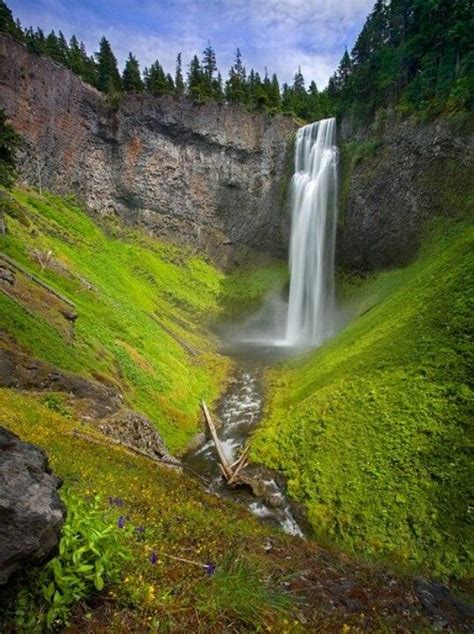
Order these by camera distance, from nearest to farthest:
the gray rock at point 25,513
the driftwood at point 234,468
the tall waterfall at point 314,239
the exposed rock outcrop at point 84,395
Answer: the gray rock at point 25,513 < the exposed rock outcrop at point 84,395 < the driftwood at point 234,468 < the tall waterfall at point 314,239

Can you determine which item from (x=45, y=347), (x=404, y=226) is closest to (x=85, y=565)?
(x=45, y=347)

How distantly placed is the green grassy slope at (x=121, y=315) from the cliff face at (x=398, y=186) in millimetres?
16738

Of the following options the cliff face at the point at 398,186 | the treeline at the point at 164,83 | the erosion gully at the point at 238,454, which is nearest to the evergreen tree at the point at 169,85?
the treeline at the point at 164,83

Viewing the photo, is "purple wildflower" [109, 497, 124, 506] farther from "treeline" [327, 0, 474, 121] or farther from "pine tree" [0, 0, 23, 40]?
"pine tree" [0, 0, 23, 40]

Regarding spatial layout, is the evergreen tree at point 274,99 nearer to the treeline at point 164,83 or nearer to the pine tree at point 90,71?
the treeline at point 164,83

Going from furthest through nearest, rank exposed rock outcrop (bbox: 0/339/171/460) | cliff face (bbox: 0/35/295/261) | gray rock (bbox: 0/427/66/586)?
1. cliff face (bbox: 0/35/295/261)
2. exposed rock outcrop (bbox: 0/339/171/460)
3. gray rock (bbox: 0/427/66/586)

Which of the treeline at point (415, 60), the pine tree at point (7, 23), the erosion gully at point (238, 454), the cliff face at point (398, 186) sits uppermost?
the pine tree at point (7, 23)

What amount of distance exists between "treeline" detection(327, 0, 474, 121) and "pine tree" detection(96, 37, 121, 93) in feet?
115

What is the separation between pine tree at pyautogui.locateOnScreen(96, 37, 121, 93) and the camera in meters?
56.4

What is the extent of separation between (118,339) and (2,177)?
38.1ft

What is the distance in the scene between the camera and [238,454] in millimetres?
16750

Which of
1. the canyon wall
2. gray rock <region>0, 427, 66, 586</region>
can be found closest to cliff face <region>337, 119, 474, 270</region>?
the canyon wall

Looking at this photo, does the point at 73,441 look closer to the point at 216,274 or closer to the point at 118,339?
the point at 118,339

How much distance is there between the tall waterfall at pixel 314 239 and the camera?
138ft
